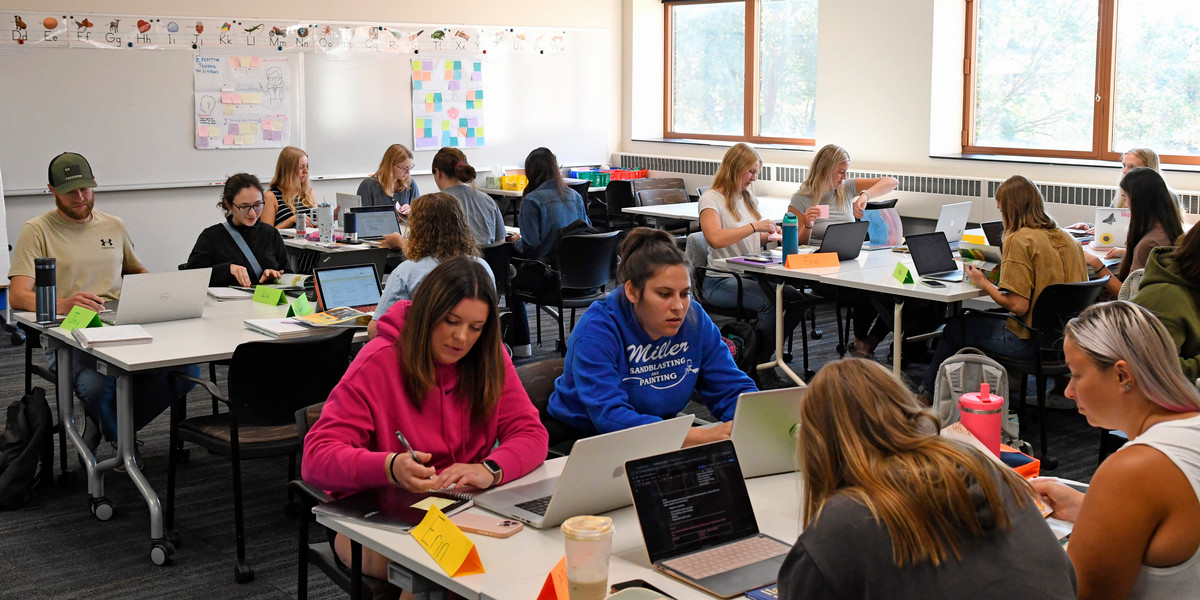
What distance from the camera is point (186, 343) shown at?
3811 millimetres

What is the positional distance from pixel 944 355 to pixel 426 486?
10.9 ft

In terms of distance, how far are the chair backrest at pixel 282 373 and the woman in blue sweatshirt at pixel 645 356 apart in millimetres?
951

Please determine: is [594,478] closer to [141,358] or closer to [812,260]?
[141,358]

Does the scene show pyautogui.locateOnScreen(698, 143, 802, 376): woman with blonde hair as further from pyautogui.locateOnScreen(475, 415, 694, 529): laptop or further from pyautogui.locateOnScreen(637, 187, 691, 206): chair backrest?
pyautogui.locateOnScreen(475, 415, 694, 529): laptop

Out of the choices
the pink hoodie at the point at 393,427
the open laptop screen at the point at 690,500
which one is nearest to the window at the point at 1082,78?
the pink hoodie at the point at 393,427

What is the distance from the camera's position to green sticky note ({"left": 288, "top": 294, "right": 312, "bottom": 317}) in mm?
4262

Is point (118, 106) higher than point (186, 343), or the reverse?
point (118, 106)

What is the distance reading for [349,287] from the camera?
4352 mm

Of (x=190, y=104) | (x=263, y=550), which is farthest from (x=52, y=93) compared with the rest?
(x=263, y=550)

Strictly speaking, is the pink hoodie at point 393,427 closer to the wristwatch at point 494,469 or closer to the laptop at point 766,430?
the wristwatch at point 494,469

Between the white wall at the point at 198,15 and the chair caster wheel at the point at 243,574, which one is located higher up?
Result: the white wall at the point at 198,15

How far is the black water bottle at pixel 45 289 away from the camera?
402 centimetres

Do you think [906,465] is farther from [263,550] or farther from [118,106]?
[118,106]

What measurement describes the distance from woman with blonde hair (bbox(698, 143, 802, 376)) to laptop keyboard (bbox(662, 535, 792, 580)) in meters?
3.57
